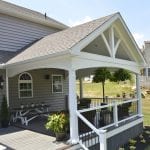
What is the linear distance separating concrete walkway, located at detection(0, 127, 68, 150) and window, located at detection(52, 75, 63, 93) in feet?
16.8

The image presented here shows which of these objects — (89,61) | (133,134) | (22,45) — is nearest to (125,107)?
(133,134)

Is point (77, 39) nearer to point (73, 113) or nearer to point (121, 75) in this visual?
point (73, 113)

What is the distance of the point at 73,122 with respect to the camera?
7473mm

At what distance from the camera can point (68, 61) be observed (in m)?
7.62

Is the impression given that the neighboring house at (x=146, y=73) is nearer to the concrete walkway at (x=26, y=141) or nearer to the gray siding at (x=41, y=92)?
the gray siding at (x=41, y=92)

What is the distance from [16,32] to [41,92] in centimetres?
348

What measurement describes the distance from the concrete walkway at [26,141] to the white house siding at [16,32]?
15.3 ft

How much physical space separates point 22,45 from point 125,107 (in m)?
6.17

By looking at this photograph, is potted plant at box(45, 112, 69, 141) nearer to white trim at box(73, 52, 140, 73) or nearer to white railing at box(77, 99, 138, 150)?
white railing at box(77, 99, 138, 150)

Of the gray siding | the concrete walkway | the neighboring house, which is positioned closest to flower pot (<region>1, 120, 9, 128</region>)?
the concrete walkway

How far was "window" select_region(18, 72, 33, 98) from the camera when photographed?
39.7 feet

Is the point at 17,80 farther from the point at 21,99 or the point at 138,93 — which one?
the point at 138,93

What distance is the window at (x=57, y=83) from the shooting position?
45.9 ft

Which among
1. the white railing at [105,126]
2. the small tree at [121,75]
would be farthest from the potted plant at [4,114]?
the small tree at [121,75]
